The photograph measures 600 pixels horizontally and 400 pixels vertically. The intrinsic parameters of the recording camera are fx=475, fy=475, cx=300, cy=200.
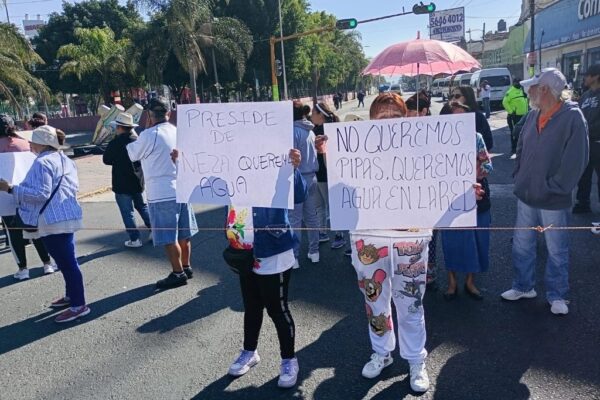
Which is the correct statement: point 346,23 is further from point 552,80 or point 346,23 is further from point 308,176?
point 552,80

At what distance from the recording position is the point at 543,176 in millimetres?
3520

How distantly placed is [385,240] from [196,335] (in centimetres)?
192

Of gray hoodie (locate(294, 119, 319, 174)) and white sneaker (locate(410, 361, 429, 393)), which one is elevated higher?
gray hoodie (locate(294, 119, 319, 174))

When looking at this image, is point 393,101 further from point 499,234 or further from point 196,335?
point 499,234

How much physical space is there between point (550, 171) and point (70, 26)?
4641 cm

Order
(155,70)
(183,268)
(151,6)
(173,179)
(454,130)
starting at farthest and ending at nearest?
(155,70), (151,6), (183,268), (173,179), (454,130)

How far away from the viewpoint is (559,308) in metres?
3.70

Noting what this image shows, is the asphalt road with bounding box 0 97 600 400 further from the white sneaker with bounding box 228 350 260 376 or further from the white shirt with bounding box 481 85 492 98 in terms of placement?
the white shirt with bounding box 481 85 492 98

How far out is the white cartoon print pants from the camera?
2.77 metres

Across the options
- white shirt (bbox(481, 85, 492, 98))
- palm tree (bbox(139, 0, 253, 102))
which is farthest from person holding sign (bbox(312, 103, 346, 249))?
palm tree (bbox(139, 0, 253, 102))

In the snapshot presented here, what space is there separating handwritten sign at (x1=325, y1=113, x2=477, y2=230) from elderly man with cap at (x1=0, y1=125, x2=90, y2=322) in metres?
2.58

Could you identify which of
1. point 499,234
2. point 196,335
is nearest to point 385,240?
point 196,335

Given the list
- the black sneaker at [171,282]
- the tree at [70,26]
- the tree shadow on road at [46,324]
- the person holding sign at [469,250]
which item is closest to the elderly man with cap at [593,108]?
the person holding sign at [469,250]

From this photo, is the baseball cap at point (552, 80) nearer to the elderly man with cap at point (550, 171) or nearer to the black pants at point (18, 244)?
the elderly man with cap at point (550, 171)
